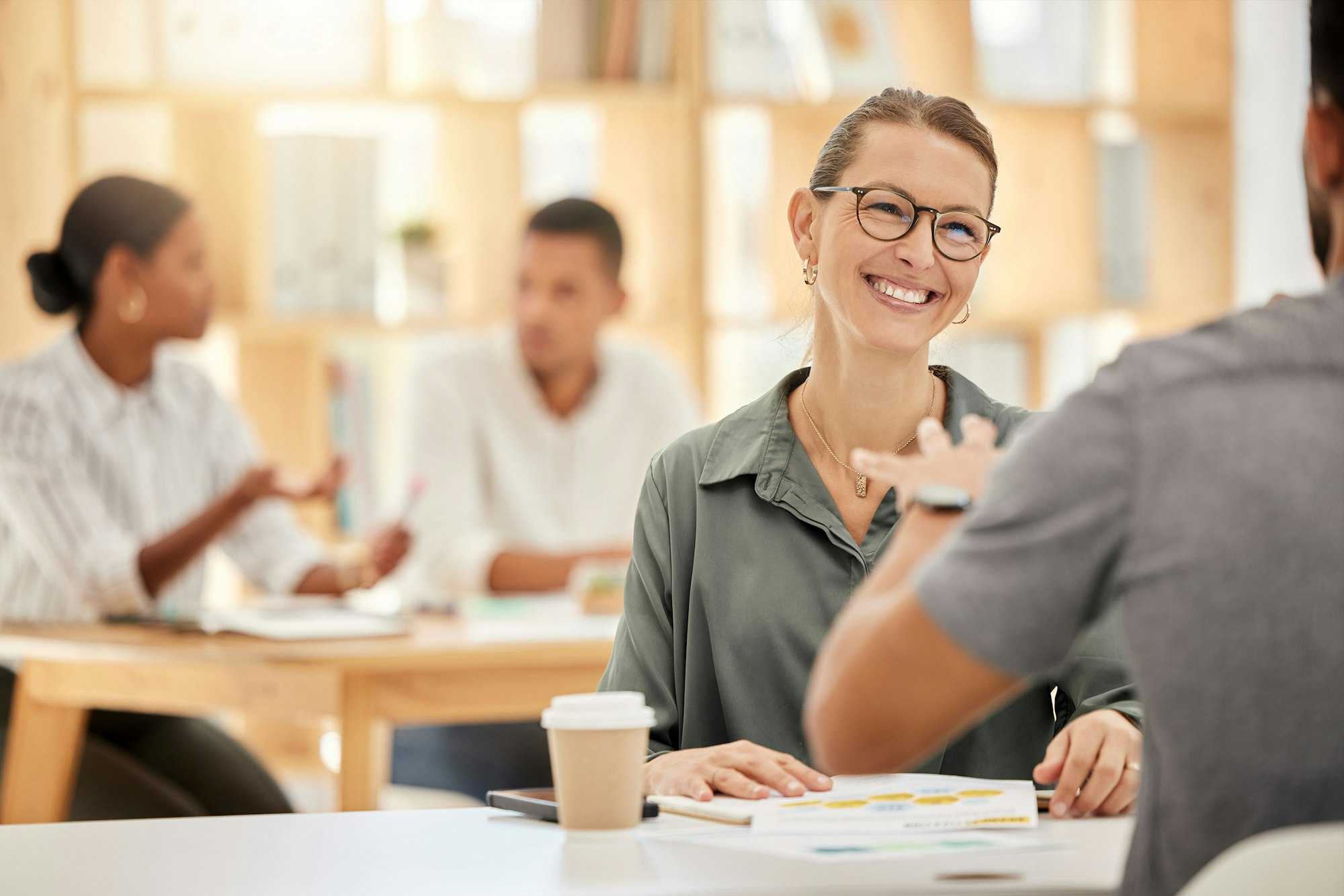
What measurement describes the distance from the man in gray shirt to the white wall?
3.39 metres

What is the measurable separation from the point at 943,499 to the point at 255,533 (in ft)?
7.71

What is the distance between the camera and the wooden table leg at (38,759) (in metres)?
2.56

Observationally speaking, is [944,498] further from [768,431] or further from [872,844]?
[768,431]

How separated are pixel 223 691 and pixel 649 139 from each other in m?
1.99

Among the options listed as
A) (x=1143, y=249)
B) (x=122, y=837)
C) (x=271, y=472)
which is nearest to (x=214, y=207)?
(x=271, y=472)

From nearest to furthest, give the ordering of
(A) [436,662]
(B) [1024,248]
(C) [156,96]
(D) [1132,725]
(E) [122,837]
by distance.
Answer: (E) [122,837]
(D) [1132,725]
(A) [436,662]
(C) [156,96]
(B) [1024,248]

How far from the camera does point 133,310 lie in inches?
118

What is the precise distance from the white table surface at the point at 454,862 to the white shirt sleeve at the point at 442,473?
1.97m

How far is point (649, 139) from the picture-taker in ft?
13.0

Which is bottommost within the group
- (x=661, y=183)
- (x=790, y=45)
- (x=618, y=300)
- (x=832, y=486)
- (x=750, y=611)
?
(x=750, y=611)

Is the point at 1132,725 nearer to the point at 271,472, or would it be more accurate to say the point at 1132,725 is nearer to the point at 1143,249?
the point at 271,472

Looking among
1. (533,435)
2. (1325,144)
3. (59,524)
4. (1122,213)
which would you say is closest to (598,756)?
(1325,144)

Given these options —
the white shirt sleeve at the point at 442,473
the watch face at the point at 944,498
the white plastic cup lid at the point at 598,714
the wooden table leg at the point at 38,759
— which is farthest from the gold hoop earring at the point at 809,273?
the white shirt sleeve at the point at 442,473

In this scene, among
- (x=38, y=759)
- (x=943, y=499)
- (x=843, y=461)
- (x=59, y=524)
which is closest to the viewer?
(x=943, y=499)
